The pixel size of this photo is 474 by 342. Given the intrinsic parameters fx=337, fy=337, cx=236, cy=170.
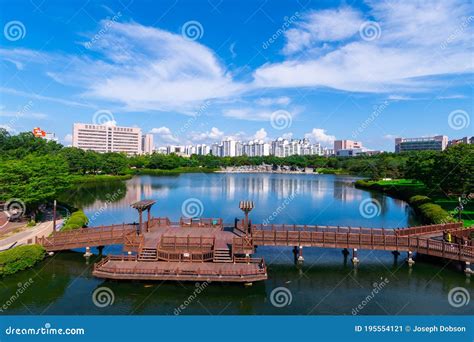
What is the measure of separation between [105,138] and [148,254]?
545 feet

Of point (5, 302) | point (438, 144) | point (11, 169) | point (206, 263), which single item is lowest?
point (5, 302)

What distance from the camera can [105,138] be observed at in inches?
6752

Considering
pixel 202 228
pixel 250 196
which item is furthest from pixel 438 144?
pixel 202 228

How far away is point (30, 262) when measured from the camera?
19.6 metres

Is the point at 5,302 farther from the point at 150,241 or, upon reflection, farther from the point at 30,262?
the point at 150,241

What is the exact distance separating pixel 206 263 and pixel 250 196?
121 feet

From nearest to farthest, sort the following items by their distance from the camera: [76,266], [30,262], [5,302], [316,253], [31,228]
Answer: [5,302] < [30,262] < [76,266] < [316,253] < [31,228]
